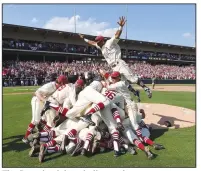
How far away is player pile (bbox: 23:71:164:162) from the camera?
22.5ft

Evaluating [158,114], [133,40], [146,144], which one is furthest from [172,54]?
[146,144]

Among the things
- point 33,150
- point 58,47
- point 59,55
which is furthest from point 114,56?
point 58,47

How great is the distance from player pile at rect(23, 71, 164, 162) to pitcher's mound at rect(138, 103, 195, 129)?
6.59 ft

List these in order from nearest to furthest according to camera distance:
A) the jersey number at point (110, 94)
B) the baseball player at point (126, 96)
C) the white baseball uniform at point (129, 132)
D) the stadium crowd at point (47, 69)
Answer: the white baseball uniform at point (129, 132)
the jersey number at point (110, 94)
the baseball player at point (126, 96)
the stadium crowd at point (47, 69)

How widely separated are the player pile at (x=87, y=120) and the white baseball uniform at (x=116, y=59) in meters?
1.13

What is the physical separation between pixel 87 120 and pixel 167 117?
4.89 metres

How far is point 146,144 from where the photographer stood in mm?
7496

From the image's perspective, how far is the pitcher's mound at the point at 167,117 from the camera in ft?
32.9

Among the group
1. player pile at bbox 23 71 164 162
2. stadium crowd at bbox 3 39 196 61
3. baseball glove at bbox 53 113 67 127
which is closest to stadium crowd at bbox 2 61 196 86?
stadium crowd at bbox 3 39 196 61

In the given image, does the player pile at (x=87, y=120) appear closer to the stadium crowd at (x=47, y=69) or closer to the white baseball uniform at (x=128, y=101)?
the white baseball uniform at (x=128, y=101)

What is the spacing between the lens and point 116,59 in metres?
9.49

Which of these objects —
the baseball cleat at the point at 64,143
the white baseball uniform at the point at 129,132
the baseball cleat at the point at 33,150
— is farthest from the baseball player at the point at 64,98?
the white baseball uniform at the point at 129,132

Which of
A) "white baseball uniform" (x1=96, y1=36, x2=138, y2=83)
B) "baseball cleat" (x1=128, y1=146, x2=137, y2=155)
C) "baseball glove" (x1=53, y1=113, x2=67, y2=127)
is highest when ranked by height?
"white baseball uniform" (x1=96, y1=36, x2=138, y2=83)

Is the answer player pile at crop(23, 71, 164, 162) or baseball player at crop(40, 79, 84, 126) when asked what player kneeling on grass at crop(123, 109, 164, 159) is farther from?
baseball player at crop(40, 79, 84, 126)
